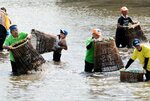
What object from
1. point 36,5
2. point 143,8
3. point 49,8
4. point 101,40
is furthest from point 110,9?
point 101,40

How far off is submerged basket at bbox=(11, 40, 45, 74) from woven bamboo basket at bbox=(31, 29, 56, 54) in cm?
197

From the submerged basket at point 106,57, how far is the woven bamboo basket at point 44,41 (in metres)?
2.59

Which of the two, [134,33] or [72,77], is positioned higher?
[134,33]

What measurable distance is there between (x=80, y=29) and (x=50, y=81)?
11052mm

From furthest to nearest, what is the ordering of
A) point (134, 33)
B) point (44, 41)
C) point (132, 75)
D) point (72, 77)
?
point (134, 33) < point (44, 41) < point (72, 77) < point (132, 75)

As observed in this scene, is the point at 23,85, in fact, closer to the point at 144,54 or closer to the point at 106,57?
the point at 106,57

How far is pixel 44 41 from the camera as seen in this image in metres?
16.6

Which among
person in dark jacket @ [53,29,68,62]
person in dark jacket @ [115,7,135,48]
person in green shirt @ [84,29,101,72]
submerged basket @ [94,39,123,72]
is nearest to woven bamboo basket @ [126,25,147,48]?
person in dark jacket @ [115,7,135,48]

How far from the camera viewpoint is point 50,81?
535 inches

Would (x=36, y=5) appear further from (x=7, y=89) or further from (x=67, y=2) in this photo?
(x=7, y=89)

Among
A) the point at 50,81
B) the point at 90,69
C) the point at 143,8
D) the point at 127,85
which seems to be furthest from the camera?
the point at 143,8

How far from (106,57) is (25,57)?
2185 mm

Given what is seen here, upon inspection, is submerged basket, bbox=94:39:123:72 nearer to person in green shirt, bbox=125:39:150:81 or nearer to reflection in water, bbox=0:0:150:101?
reflection in water, bbox=0:0:150:101

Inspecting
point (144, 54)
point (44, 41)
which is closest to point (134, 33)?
point (44, 41)
